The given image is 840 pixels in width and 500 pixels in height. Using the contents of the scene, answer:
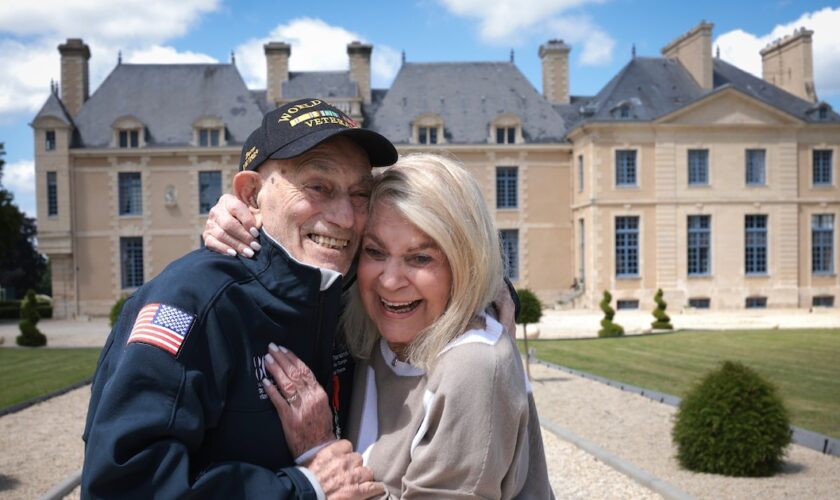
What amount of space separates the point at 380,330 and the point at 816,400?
337 inches

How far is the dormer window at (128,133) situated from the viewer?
2919 cm

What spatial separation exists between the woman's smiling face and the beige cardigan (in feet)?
0.44

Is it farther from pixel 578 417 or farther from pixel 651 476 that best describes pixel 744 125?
pixel 651 476

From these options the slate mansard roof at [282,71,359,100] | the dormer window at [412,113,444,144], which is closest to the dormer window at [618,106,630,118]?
the dormer window at [412,113,444,144]

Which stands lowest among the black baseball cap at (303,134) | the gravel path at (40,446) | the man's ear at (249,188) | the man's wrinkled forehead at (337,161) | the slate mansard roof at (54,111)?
the gravel path at (40,446)

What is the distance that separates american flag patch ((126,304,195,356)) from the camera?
1598mm

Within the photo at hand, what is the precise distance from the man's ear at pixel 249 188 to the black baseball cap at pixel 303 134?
0.02 metres

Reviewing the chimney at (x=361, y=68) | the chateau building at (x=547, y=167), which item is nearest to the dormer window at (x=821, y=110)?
the chateau building at (x=547, y=167)

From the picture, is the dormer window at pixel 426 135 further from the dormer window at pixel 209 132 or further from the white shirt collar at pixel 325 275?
the white shirt collar at pixel 325 275

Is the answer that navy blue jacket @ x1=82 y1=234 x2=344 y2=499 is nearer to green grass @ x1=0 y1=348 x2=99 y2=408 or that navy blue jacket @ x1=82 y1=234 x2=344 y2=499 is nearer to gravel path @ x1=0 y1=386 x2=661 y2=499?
gravel path @ x1=0 y1=386 x2=661 y2=499

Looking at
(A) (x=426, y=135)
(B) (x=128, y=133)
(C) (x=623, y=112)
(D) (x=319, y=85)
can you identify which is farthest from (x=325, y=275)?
(B) (x=128, y=133)

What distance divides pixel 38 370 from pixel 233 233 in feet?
42.8

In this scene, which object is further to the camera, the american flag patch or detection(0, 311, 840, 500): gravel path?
detection(0, 311, 840, 500): gravel path

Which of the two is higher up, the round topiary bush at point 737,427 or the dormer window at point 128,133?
the dormer window at point 128,133
